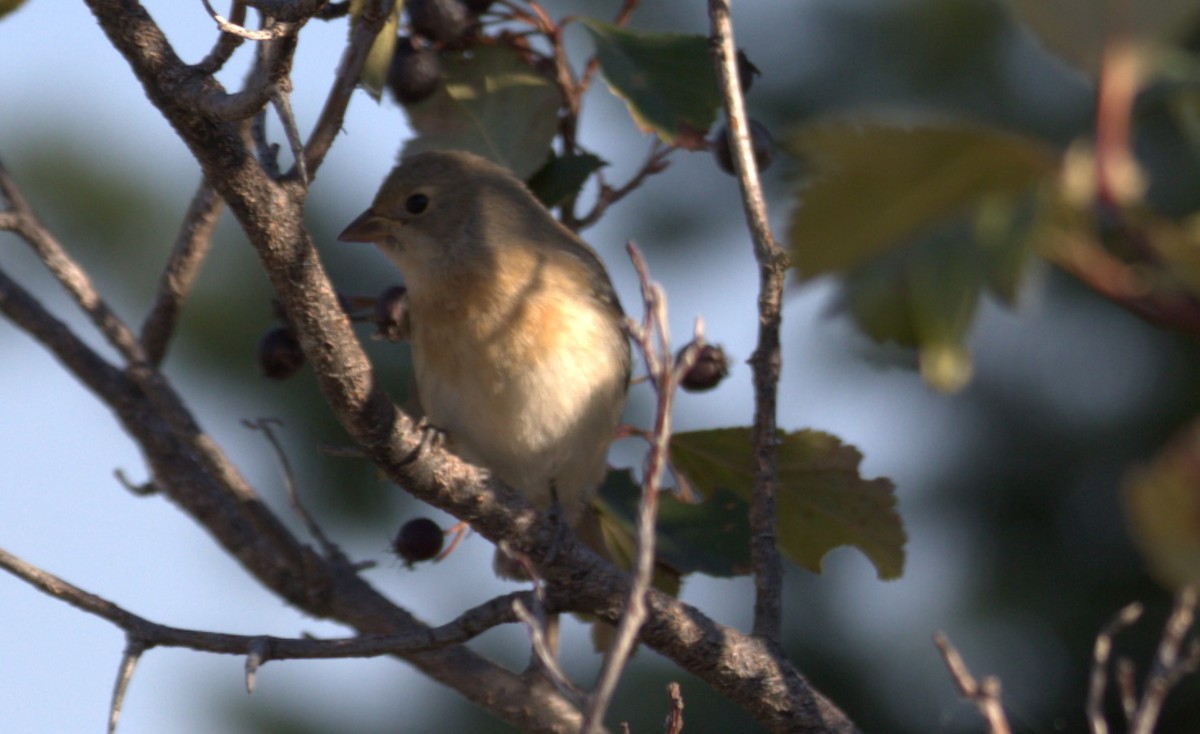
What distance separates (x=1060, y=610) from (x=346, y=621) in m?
3.10

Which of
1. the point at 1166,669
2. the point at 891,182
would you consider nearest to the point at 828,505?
the point at 1166,669

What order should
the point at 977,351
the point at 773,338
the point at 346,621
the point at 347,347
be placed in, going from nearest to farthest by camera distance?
1. the point at 347,347
2. the point at 773,338
3. the point at 346,621
4. the point at 977,351

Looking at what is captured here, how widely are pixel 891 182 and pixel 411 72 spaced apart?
225 centimetres

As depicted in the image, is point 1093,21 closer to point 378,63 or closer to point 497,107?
point 378,63

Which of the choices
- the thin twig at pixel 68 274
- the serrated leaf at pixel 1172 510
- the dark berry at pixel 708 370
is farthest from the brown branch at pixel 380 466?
the serrated leaf at pixel 1172 510

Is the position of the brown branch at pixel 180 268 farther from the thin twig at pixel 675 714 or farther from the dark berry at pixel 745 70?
the thin twig at pixel 675 714

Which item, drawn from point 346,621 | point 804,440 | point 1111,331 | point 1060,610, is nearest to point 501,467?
point 346,621

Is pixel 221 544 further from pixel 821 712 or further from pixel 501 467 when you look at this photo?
pixel 821 712

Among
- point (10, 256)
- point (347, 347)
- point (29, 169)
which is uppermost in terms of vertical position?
point (29, 169)

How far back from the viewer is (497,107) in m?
3.17

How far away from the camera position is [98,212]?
6309 mm

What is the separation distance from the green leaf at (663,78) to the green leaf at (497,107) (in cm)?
31

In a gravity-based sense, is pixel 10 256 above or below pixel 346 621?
above

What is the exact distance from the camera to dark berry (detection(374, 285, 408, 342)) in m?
3.23
